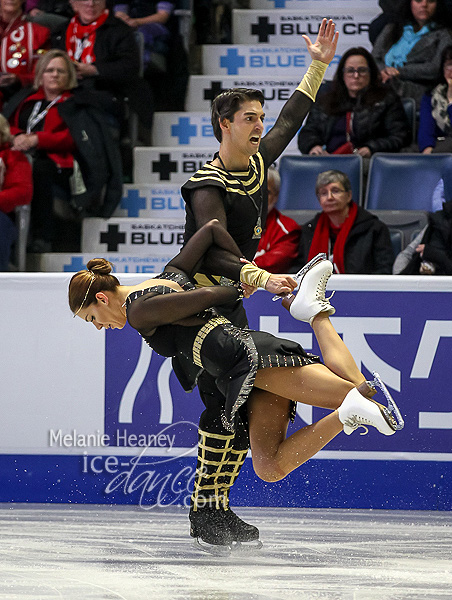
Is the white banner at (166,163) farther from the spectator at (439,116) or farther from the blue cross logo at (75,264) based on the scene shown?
the spectator at (439,116)

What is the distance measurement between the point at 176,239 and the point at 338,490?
2.73 meters

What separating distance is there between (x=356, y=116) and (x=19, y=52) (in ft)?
8.83

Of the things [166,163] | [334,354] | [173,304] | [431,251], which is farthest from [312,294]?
[166,163]

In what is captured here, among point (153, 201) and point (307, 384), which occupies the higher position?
point (153, 201)

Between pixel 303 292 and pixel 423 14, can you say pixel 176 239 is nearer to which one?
pixel 423 14

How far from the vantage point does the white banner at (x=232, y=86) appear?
737 centimetres

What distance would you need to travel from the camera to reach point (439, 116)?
6.34 meters

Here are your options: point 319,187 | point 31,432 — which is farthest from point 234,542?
point 319,187

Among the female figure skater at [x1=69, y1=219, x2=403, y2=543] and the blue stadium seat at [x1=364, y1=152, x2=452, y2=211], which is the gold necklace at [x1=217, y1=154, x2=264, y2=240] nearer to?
the female figure skater at [x1=69, y1=219, x2=403, y2=543]

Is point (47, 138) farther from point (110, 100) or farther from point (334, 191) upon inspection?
point (334, 191)

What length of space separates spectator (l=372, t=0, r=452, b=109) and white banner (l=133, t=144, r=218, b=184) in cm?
146

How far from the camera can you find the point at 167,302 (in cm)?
325

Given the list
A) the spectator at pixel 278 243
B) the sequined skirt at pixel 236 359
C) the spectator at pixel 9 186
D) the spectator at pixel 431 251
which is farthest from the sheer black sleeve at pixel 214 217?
the spectator at pixel 9 186

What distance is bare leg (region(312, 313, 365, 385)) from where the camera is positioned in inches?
128
